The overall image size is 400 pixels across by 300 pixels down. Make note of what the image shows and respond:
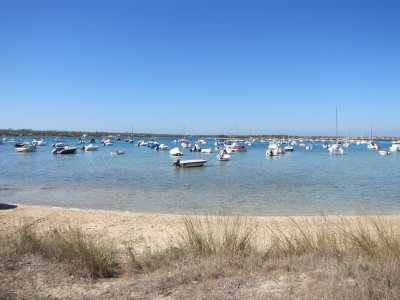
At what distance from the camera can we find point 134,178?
96.0 ft

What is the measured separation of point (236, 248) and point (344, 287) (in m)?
2.25

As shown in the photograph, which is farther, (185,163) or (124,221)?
(185,163)

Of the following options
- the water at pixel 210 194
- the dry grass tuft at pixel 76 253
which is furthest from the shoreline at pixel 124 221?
the dry grass tuft at pixel 76 253

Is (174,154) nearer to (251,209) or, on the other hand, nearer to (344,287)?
(251,209)

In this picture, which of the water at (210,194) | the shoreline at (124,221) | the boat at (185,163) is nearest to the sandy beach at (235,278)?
the shoreline at (124,221)

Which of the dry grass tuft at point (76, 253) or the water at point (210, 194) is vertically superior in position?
the dry grass tuft at point (76, 253)

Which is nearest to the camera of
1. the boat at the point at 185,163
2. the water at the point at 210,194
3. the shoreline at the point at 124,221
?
the shoreline at the point at 124,221

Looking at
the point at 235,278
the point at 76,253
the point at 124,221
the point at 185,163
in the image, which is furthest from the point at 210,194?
the point at 185,163

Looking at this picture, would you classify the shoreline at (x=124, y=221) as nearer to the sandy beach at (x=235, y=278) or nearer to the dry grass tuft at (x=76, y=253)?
the dry grass tuft at (x=76, y=253)

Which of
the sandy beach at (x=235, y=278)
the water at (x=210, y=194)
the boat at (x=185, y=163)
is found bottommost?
the water at (x=210, y=194)

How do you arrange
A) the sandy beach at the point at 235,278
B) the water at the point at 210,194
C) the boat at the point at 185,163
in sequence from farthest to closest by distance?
the boat at the point at 185,163
the water at the point at 210,194
the sandy beach at the point at 235,278

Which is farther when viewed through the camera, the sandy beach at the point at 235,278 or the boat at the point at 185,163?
the boat at the point at 185,163

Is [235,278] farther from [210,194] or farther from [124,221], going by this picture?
[210,194]

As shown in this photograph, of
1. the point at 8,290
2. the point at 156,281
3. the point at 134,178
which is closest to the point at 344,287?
the point at 156,281
